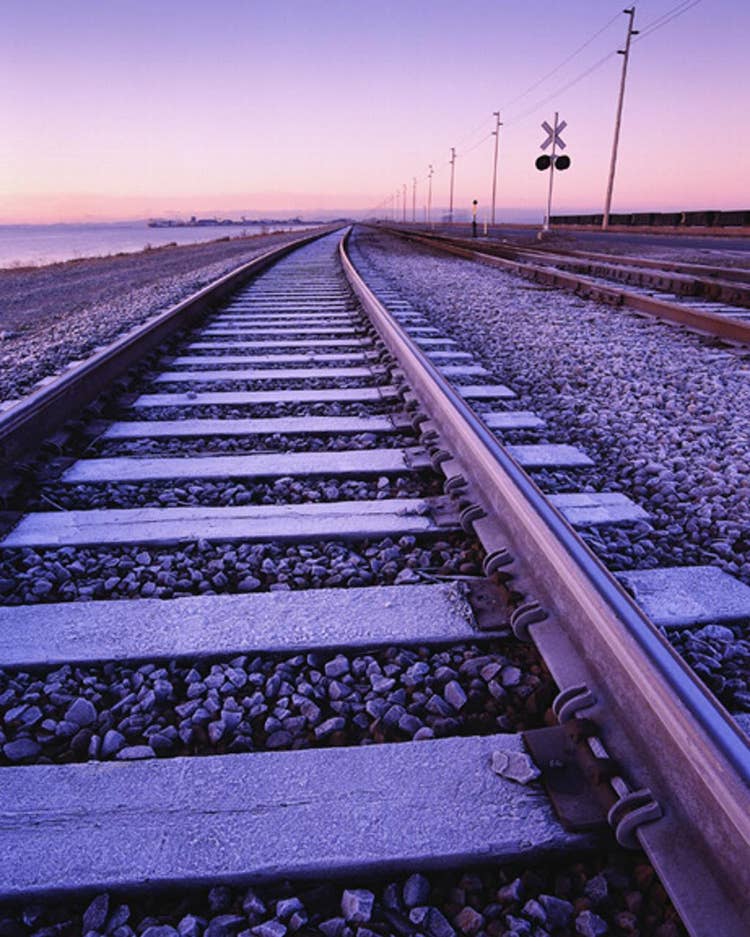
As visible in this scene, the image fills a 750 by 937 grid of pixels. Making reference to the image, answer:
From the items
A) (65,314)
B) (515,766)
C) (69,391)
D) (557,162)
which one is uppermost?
(557,162)

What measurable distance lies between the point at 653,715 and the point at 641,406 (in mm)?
3365

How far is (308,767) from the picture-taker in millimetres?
1463

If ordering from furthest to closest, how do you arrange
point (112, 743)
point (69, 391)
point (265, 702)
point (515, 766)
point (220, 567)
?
point (69, 391)
point (220, 567)
point (265, 702)
point (112, 743)
point (515, 766)

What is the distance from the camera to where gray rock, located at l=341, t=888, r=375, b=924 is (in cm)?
117

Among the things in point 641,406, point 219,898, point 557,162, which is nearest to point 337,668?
point 219,898

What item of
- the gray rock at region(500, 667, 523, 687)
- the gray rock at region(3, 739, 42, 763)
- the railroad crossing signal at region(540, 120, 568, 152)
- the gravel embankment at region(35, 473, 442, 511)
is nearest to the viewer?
the gray rock at region(3, 739, 42, 763)

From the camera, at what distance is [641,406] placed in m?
4.37

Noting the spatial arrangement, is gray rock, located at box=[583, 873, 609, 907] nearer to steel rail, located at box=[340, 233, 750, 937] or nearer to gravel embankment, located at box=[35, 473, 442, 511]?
steel rail, located at box=[340, 233, 750, 937]

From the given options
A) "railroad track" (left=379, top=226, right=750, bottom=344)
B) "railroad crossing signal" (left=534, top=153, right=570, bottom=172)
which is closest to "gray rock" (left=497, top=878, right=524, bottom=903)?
"railroad track" (left=379, top=226, right=750, bottom=344)

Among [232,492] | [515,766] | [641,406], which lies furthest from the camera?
[641,406]

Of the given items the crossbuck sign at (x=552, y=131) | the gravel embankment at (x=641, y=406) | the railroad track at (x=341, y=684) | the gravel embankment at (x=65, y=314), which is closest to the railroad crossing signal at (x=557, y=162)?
the crossbuck sign at (x=552, y=131)

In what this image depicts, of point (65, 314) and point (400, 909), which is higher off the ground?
point (400, 909)

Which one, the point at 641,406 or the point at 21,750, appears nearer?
the point at 21,750

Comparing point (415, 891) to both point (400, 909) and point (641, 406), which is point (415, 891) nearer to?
point (400, 909)
